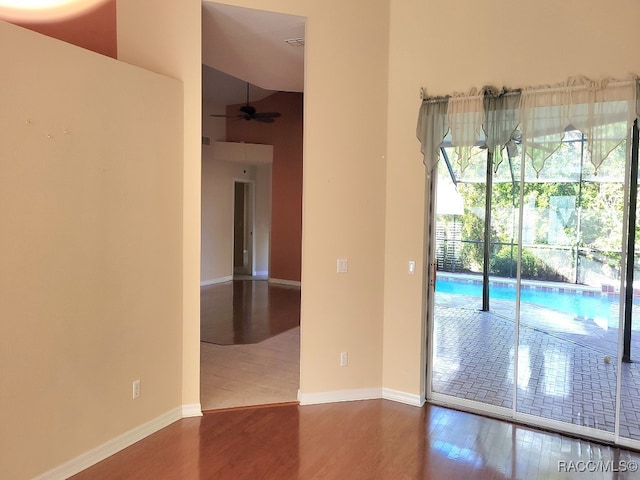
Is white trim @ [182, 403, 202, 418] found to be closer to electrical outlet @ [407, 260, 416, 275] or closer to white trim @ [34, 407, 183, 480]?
white trim @ [34, 407, 183, 480]

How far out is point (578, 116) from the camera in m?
3.21

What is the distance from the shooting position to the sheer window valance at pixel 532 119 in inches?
122

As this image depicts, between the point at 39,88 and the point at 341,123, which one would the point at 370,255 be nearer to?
the point at 341,123

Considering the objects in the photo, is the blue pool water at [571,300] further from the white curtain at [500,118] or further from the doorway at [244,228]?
the doorway at [244,228]

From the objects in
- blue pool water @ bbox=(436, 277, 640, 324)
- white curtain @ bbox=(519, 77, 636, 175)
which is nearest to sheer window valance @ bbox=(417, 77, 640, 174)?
white curtain @ bbox=(519, 77, 636, 175)

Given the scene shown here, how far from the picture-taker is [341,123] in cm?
381

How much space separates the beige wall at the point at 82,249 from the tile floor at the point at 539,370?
2505mm

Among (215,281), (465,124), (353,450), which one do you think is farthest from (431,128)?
(215,281)

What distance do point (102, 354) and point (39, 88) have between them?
1.67 meters

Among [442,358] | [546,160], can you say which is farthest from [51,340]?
[546,160]

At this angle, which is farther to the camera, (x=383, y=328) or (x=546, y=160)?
(x=383, y=328)

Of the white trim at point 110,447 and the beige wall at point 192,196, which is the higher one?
the beige wall at point 192,196

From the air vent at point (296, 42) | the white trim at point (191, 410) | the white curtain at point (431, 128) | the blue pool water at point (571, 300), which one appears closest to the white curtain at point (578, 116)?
the white curtain at point (431, 128)

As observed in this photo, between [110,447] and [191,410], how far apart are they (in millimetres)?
702
